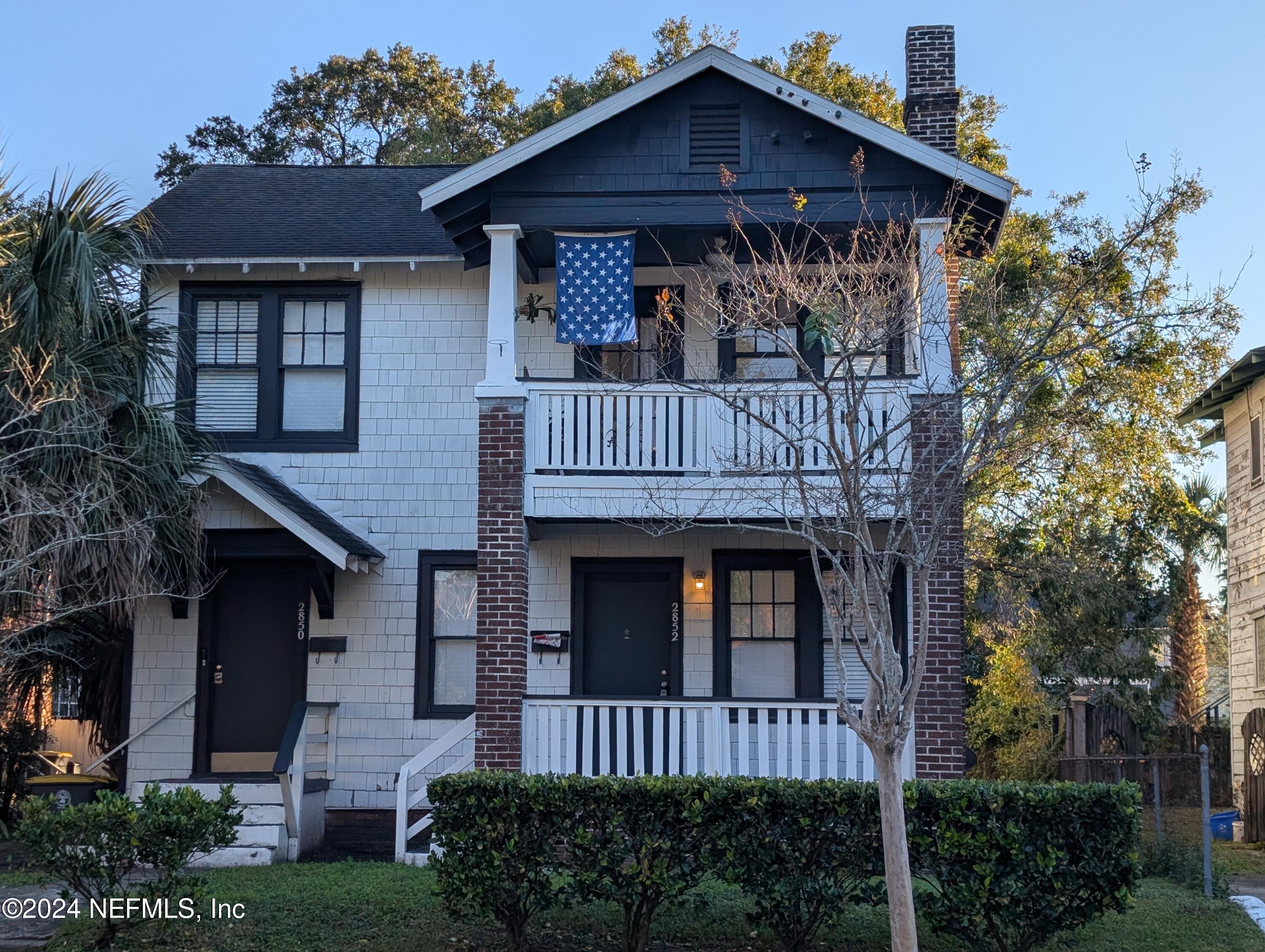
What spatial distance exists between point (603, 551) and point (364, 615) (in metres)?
2.65

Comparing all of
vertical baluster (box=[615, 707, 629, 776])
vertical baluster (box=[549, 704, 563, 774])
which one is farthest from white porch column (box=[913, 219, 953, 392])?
vertical baluster (box=[549, 704, 563, 774])

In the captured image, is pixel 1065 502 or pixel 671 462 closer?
pixel 671 462

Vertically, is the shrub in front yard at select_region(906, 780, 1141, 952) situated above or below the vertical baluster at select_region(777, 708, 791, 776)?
below

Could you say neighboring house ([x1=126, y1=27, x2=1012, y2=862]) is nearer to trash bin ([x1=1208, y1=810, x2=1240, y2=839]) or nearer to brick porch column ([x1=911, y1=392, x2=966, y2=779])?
brick porch column ([x1=911, y1=392, x2=966, y2=779])

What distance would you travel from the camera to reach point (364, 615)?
14.4 m

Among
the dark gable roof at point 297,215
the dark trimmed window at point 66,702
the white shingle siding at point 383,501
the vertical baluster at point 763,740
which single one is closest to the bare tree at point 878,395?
the vertical baluster at point 763,740

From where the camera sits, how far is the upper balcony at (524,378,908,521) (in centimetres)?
1236

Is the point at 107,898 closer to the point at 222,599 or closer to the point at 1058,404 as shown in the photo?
the point at 222,599

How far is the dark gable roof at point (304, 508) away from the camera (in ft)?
43.5

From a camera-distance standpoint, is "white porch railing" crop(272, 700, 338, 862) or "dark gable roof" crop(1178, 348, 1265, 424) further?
"dark gable roof" crop(1178, 348, 1265, 424)

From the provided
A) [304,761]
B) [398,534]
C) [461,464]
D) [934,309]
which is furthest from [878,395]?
[304,761]

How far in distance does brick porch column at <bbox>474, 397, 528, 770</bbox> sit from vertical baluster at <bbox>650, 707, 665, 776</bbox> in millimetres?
1193

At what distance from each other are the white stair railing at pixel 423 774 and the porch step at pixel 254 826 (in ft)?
3.63

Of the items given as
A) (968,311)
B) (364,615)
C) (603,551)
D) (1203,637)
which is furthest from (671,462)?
(1203,637)
